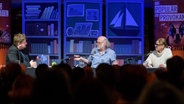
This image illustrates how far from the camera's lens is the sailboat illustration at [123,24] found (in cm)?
934

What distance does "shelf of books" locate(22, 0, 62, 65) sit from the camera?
30.7ft

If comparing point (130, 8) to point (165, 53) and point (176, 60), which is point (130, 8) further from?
point (176, 60)

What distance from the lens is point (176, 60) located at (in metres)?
3.96

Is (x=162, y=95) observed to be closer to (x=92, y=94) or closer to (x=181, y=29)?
(x=92, y=94)

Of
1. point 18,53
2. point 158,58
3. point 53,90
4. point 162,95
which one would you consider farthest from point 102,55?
point 162,95

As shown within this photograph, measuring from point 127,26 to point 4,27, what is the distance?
8.87 ft

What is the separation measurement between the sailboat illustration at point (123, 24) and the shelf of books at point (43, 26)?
4.04 feet

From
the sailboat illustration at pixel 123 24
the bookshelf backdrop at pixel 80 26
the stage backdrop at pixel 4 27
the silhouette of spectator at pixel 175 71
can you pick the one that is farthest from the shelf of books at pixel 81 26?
the silhouette of spectator at pixel 175 71

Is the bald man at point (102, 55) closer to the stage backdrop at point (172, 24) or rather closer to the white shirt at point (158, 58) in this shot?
the white shirt at point (158, 58)

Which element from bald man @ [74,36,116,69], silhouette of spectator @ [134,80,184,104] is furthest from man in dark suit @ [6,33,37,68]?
silhouette of spectator @ [134,80,184,104]

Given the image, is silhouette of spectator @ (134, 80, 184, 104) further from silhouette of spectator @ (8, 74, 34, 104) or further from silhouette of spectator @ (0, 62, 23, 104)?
silhouette of spectator @ (0, 62, 23, 104)

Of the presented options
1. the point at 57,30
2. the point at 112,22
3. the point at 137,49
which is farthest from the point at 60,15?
the point at 137,49

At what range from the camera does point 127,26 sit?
30.7ft

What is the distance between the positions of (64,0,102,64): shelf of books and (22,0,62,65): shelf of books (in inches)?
7.2
